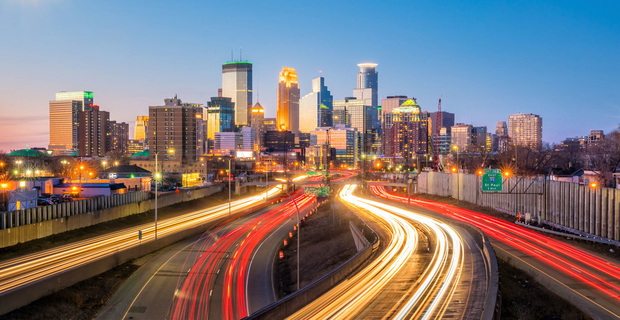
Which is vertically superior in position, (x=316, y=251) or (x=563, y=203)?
(x=563, y=203)

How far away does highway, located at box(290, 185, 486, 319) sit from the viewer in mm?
21953

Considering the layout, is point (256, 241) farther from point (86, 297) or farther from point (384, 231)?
point (86, 297)

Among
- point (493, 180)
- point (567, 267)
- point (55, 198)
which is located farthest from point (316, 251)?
point (55, 198)

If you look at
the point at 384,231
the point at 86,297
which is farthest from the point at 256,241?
the point at 86,297

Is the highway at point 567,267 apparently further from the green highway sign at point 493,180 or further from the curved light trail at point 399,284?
the green highway sign at point 493,180

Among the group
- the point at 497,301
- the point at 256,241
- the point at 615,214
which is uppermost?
the point at 615,214

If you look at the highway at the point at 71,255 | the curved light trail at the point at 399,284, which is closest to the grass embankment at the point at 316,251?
the curved light trail at the point at 399,284

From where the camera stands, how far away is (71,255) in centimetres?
3969

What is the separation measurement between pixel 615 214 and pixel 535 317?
19205 mm

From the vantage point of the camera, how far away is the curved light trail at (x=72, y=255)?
32.2 m

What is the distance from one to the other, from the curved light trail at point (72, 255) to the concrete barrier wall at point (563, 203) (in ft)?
89.4

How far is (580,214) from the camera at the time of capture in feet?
134

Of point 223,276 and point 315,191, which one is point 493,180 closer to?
point 315,191

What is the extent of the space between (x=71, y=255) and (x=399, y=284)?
93.6 feet
